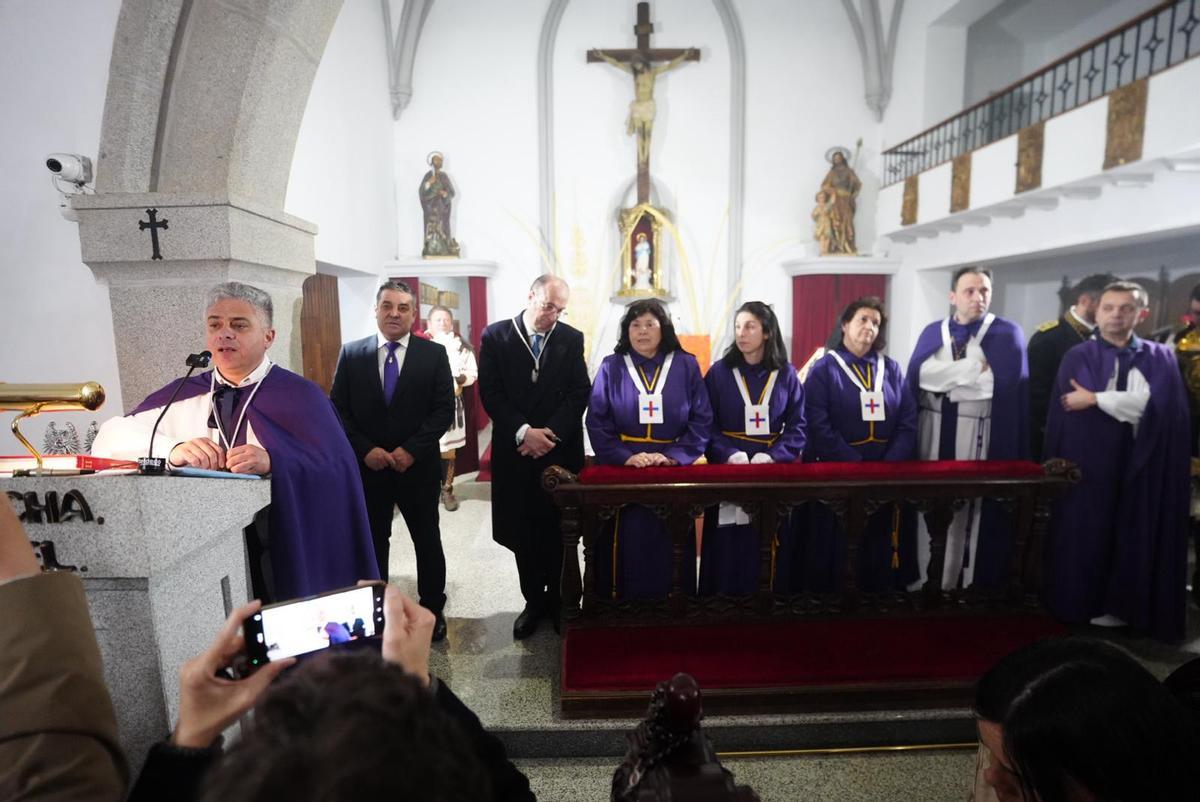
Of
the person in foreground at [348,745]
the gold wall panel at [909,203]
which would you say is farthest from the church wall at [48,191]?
the gold wall panel at [909,203]

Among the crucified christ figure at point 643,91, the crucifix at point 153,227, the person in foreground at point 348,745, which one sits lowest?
the person in foreground at point 348,745

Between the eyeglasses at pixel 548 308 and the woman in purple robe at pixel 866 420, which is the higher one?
the eyeglasses at pixel 548 308

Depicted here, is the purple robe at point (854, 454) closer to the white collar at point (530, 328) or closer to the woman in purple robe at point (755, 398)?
the woman in purple robe at point (755, 398)

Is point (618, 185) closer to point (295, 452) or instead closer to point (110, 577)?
point (295, 452)

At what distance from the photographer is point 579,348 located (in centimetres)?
325

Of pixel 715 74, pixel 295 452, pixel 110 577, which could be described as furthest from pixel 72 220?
pixel 715 74

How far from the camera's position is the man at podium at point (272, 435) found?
1918 millimetres

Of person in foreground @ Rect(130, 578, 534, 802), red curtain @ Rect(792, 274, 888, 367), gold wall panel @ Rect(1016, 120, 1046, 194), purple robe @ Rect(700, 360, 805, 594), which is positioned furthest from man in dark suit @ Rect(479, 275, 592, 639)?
red curtain @ Rect(792, 274, 888, 367)

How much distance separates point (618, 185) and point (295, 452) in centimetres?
831

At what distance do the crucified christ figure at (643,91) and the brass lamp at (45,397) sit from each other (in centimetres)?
875

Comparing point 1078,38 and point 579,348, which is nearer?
point 579,348

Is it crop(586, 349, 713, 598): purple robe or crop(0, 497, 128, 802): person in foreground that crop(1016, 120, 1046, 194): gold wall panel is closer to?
crop(586, 349, 713, 598): purple robe

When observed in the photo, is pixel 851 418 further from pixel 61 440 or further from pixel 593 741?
pixel 61 440

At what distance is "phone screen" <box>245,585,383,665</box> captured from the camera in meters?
0.97
